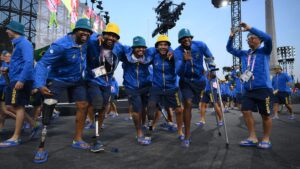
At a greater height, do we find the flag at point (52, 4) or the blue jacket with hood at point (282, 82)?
the flag at point (52, 4)

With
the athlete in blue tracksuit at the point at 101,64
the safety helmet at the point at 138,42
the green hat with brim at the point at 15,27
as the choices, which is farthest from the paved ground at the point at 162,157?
the green hat with brim at the point at 15,27

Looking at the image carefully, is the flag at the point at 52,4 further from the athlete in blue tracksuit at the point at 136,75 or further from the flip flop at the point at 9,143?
the flip flop at the point at 9,143

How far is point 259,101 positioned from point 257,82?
361 mm

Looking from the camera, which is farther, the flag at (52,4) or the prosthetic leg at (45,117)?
the flag at (52,4)

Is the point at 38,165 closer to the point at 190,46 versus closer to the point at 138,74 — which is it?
the point at 138,74

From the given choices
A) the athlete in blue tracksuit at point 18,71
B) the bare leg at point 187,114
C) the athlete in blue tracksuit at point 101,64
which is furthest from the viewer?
the bare leg at point 187,114

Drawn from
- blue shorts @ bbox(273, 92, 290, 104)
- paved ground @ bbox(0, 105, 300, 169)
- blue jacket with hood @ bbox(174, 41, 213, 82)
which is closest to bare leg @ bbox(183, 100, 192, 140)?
paved ground @ bbox(0, 105, 300, 169)

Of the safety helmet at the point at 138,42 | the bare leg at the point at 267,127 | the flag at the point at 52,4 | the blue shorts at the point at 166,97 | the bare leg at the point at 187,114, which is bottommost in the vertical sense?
the bare leg at the point at 267,127

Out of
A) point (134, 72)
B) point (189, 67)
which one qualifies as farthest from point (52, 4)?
point (189, 67)

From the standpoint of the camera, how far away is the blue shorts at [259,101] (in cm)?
402

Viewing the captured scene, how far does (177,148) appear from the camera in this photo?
12.3 ft

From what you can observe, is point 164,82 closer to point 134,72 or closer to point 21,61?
point 134,72

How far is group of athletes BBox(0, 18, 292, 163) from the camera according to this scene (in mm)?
3707

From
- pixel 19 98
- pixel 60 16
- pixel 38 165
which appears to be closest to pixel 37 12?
pixel 60 16
